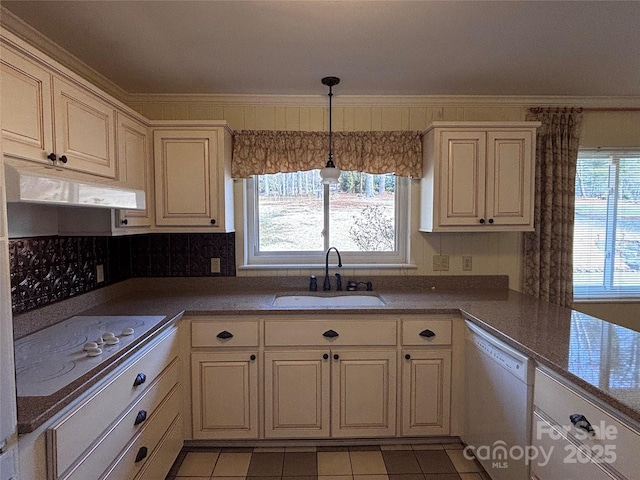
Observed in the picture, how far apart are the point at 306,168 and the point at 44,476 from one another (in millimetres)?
2070

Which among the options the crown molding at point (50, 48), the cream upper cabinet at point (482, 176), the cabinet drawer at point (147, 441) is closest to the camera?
the cabinet drawer at point (147, 441)

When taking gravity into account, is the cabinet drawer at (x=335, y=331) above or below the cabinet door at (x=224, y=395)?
above

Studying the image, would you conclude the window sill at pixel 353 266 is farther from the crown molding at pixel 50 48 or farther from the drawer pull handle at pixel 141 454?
the crown molding at pixel 50 48

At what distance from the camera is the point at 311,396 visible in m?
2.09

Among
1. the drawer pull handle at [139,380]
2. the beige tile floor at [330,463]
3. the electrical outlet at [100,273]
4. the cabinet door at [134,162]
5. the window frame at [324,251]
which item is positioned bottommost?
the beige tile floor at [330,463]

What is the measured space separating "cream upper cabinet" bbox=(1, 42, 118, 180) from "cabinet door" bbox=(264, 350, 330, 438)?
138 centimetres

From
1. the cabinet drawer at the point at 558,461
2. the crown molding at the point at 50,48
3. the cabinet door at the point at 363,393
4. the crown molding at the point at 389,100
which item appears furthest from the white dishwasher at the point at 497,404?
the crown molding at the point at 50,48

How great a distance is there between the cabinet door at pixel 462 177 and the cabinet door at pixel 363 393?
1.01m

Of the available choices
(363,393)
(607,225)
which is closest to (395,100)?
(607,225)

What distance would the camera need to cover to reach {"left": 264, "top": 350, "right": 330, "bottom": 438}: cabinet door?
2080 millimetres

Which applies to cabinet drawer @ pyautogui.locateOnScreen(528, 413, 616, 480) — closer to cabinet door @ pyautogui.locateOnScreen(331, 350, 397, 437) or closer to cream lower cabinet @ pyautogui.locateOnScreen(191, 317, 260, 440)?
cabinet door @ pyautogui.locateOnScreen(331, 350, 397, 437)

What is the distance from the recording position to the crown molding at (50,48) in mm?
1592

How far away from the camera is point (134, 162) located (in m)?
2.08

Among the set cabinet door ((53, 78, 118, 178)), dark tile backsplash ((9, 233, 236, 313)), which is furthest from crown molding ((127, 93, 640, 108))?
dark tile backsplash ((9, 233, 236, 313))
